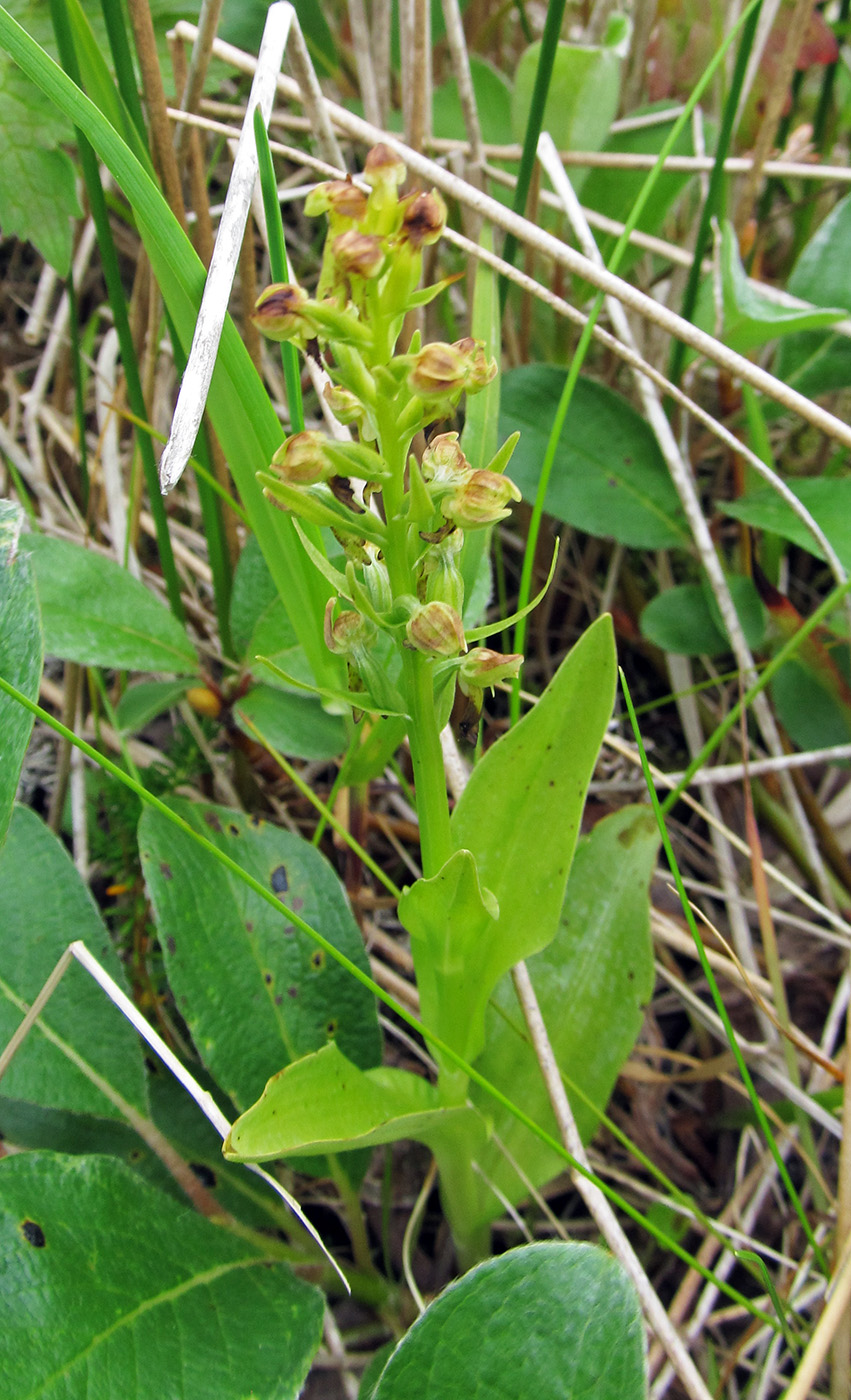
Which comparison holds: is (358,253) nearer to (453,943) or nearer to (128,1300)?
(453,943)

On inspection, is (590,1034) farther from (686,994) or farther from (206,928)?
(206,928)

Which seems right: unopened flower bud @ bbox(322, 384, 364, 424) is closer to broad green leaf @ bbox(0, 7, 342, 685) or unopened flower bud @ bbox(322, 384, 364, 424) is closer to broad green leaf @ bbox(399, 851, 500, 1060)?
broad green leaf @ bbox(0, 7, 342, 685)

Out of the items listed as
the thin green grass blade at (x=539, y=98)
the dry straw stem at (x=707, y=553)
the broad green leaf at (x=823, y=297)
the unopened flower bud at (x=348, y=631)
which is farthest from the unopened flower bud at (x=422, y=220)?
the broad green leaf at (x=823, y=297)

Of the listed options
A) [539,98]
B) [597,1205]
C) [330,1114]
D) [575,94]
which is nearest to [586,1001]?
[597,1205]

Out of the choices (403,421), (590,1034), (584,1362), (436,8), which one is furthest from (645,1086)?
(436,8)

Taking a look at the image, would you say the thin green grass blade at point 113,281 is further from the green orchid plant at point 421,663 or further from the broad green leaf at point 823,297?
the broad green leaf at point 823,297
